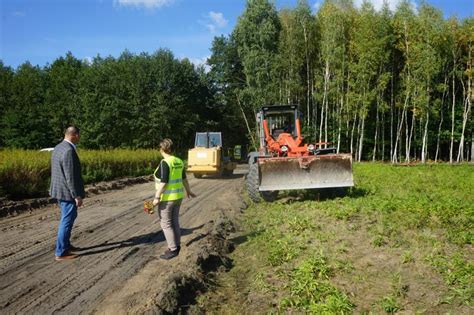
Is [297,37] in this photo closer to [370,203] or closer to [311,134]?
[311,134]

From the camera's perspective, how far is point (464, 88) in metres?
28.1

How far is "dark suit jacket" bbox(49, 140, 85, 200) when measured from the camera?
5.91 m

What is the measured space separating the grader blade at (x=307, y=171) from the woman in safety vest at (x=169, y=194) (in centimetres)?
395

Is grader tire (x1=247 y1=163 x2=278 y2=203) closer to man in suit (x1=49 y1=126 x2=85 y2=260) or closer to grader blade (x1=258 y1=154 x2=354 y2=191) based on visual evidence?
grader blade (x1=258 y1=154 x2=354 y2=191)

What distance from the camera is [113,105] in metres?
36.5

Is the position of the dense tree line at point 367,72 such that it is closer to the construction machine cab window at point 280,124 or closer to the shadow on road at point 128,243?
the construction machine cab window at point 280,124

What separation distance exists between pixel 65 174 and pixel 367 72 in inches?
963

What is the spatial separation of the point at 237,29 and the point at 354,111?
11.5 meters

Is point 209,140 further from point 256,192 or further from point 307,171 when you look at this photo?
point 307,171

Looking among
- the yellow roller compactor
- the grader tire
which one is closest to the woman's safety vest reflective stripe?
the grader tire

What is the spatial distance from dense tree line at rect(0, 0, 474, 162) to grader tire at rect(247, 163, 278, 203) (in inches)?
729

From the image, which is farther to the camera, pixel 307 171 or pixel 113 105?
pixel 113 105

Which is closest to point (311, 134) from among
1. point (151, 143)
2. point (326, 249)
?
point (151, 143)

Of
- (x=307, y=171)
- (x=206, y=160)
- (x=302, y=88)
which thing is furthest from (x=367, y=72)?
(x=307, y=171)
